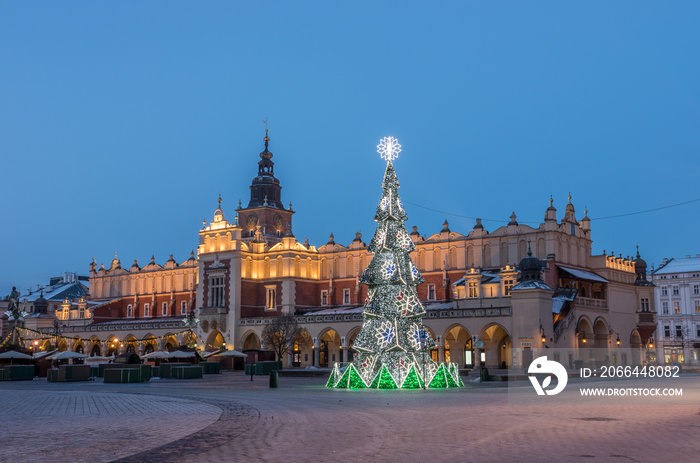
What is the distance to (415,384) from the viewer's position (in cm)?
3281

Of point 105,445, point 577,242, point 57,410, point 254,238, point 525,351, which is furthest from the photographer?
point 254,238

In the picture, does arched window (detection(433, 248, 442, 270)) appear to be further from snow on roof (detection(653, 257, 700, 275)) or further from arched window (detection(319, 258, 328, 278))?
snow on roof (detection(653, 257, 700, 275))

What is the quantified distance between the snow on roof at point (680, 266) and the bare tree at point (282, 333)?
52642 millimetres

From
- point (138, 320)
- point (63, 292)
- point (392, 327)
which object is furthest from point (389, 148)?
point (63, 292)

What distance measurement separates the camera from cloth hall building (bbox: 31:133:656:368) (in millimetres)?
60038

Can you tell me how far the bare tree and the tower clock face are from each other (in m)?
19.3

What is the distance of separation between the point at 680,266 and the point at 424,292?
4308cm

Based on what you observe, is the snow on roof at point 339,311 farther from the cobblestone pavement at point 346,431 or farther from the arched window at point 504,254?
the cobblestone pavement at point 346,431

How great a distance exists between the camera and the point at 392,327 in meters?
33.4

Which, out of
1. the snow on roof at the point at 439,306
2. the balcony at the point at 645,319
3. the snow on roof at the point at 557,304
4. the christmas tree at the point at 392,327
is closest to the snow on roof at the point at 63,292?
the snow on roof at the point at 439,306

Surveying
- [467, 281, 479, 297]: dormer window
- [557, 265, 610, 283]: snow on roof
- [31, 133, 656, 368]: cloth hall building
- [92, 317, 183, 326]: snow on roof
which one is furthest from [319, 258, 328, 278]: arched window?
[557, 265, 610, 283]: snow on roof

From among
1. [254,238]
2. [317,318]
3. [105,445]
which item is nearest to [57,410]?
[105,445]

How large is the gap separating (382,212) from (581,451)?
74.8ft

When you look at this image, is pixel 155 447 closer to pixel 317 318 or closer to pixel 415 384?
pixel 415 384
